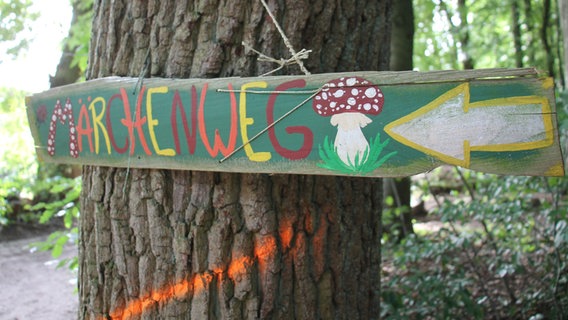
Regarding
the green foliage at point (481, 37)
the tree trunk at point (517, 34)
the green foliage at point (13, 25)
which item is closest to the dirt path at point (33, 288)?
the green foliage at point (13, 25)

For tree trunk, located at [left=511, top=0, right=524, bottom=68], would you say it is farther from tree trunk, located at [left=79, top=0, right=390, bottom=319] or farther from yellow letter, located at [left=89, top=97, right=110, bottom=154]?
yellow letter, located at [left=89, top=97, right=110, bottom=154]

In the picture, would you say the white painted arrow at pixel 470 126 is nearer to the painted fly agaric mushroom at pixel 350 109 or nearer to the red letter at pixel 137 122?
the painted fly agaric mushroom at pixel 350 109

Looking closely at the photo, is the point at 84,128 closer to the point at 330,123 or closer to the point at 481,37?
the point at 330,123

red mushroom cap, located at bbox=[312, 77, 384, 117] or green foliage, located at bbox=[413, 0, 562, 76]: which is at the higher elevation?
green foliage, located at bbox=[413, 0, 562, 76]

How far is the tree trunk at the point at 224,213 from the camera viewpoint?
1.32 metres

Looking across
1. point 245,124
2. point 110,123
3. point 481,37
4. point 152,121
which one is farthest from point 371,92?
point 481,37

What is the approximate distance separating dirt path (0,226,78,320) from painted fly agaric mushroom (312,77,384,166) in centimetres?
252

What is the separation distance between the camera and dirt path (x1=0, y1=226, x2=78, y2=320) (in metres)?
3.67

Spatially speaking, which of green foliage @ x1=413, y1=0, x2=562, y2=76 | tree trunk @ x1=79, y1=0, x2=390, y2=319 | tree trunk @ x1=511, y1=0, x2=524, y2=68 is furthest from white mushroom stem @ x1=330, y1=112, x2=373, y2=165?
tree trunk @ x1=511, y1=0, x2=524, y2=68

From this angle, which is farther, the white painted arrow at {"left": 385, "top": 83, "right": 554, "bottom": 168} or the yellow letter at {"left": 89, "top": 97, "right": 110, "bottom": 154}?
the yellow letter at {"left": 89, "top": 97, "right": 110, "bottom": 154}

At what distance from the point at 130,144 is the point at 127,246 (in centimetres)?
31

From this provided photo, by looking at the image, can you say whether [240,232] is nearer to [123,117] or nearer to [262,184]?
[262,184]

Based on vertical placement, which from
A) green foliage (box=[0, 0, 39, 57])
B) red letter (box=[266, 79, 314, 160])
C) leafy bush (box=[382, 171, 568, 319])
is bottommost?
leafy bush (box=[382, 171, 568, 319])

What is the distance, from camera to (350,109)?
3.45ft
